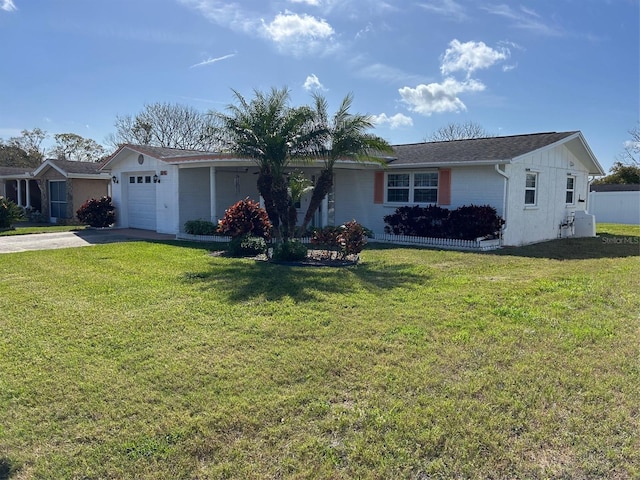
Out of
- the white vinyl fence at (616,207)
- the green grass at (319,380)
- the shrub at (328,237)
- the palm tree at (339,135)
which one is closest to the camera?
the green grass at (319,380)

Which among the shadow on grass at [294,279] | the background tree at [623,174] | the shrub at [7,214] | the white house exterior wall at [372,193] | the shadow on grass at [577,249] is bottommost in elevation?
the shadow on grass at [294,279]

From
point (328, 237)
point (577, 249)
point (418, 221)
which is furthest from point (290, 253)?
point (577, 249)

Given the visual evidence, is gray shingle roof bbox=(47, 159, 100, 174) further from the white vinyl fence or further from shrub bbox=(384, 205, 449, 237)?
the white vinyl fence

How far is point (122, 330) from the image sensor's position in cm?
551

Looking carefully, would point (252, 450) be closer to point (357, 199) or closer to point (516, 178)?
point (516, 178)

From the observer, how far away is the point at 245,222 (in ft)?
40.7

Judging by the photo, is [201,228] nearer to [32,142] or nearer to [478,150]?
[478,150]

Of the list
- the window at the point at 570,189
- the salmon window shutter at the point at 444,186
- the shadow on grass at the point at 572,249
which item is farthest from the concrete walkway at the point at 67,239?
the window at the point at 570,189

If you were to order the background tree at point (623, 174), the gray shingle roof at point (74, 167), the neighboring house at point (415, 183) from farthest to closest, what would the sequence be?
the background tree at point (623, 174) → the gray shingle roof at point (74, 167) → the neighboring house at point (415, 183)

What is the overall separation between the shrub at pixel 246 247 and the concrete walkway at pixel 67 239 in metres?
5.17

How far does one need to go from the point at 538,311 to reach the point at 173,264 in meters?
7.26

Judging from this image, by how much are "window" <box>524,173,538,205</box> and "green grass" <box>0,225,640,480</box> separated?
774 centimetres

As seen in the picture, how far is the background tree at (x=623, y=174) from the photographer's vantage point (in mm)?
38000

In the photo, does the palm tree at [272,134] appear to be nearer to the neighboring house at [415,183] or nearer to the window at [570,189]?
the neighboring house at [415,183]
